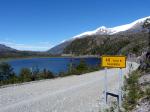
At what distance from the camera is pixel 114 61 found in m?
12.8

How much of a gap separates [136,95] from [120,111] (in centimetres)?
217

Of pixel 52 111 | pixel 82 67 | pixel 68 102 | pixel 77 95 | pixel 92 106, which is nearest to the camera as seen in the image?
pixel 52 111

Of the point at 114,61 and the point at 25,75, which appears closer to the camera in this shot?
the point at 114,61

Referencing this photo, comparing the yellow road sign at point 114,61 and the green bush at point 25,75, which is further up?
the yellow road sign at point 114,61

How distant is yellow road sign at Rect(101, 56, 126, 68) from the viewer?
12.6m

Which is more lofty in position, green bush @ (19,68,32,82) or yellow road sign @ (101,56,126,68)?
yellow road sign @ (101,56,126,68)

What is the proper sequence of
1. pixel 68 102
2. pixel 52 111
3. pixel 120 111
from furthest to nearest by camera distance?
pixel 68 102 < pixel 52 111 < pixel 120 111

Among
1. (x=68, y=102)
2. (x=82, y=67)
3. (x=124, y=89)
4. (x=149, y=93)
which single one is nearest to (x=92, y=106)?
(x=68, y=102)

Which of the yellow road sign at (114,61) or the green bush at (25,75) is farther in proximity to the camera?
the green bush at (25,75)

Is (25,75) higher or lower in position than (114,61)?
lower

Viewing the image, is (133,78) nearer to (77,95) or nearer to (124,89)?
(124,89)

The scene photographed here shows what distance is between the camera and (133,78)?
1747 cm

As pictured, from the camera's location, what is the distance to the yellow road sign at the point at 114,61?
495 inches

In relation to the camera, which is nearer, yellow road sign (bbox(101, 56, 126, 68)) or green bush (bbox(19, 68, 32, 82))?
yellow road sign (bbox(101, 56, 126, 68))
